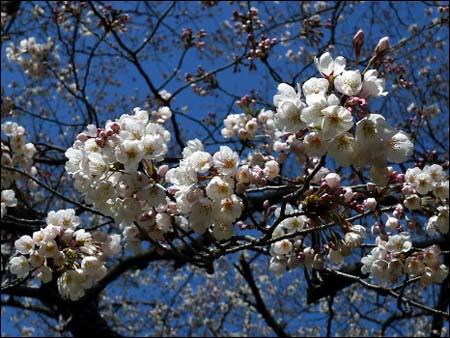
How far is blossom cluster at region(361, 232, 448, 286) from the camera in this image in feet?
8.45

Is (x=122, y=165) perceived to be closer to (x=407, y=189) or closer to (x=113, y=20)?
(x=407, y=189)

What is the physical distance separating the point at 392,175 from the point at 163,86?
3.72 meters

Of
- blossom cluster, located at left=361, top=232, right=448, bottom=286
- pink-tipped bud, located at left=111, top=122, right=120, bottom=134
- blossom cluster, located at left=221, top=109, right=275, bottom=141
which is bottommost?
blossom cluster, located at left=361, top=232, right=448, bottom=286

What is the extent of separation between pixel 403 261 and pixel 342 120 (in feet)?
3.80

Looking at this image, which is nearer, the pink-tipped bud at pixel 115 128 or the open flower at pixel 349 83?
the open flower at pixel 349 83

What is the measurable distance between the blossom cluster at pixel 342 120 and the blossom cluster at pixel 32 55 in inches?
199

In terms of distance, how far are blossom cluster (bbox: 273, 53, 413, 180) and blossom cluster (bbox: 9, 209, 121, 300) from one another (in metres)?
1.03

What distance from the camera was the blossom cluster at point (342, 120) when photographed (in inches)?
67.9

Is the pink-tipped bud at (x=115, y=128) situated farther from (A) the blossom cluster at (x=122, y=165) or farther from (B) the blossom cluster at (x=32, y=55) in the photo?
(B) the blossom cluster at (x=32, y=55)

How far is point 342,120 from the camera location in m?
1.70

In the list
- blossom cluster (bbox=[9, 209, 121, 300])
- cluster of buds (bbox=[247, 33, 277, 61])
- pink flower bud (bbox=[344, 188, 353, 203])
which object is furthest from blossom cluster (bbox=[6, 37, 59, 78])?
pink flower bud (bbox=[344, 188, 353, 203])

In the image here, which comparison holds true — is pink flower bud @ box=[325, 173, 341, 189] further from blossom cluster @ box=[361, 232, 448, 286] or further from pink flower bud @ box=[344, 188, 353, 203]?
blossom cluster @ box=[361, 232, 448, 286]

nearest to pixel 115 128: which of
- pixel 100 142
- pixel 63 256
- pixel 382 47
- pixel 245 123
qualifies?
pixel 100 142

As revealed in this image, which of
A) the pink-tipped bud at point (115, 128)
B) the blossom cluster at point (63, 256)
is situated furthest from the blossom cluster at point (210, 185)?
the blossom cluster at point (63, 256)
